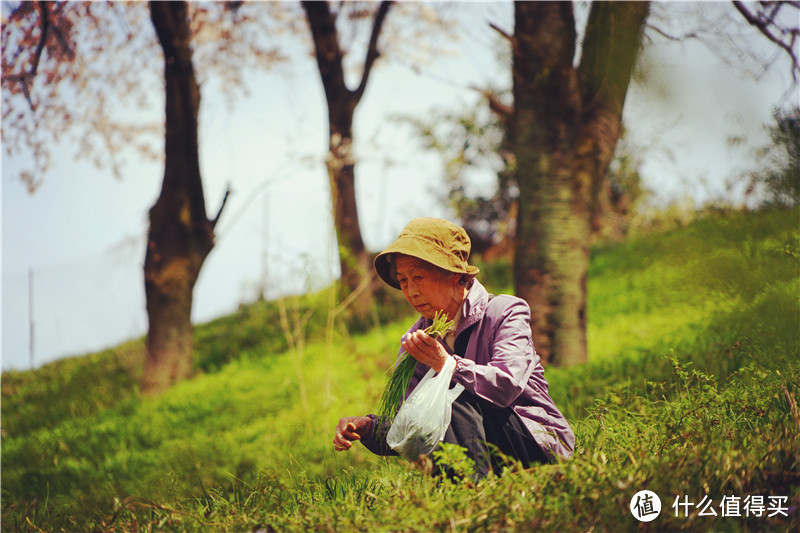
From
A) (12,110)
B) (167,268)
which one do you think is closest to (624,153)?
(167,268)

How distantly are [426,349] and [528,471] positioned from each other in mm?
554

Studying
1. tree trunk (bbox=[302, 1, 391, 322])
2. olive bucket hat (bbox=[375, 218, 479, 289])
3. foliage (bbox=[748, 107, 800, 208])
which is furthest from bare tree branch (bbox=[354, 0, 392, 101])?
olive bucket hat (bbox=[375, 218, 479, 289])

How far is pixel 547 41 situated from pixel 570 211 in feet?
4.38

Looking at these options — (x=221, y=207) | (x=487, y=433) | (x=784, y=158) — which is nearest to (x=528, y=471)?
(x=487, y=433)

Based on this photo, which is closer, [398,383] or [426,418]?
[426,418]

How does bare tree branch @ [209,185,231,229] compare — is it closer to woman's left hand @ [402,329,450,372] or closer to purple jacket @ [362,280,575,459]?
purple jacket @ [362,280,575,459]

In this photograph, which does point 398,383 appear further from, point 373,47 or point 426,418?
point 373,47

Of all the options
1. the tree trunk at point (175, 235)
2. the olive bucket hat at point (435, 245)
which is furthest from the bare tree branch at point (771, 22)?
the tree trunk at point (175, 235)

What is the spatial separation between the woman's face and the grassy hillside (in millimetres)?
638

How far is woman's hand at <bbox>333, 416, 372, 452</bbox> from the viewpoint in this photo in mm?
2354

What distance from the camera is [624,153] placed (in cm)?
1155

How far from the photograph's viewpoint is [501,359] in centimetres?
224

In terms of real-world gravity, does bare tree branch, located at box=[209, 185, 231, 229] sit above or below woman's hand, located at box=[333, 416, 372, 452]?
above

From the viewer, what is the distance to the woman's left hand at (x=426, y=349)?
2.16 metres
